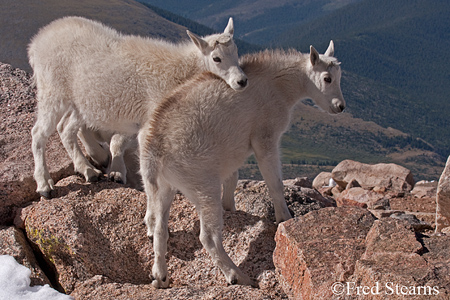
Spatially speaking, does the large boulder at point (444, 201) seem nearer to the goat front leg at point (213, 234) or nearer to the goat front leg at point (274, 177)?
the goat front leg at point (274, 177)

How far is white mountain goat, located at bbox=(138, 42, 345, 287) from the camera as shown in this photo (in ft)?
21.0

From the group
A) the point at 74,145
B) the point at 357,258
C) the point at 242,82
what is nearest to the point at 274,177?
the point at 242,82

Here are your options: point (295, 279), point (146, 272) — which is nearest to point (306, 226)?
point (295, 279)

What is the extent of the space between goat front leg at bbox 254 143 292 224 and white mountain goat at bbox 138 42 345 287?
14 mm

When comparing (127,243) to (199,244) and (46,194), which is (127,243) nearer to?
(199,244)

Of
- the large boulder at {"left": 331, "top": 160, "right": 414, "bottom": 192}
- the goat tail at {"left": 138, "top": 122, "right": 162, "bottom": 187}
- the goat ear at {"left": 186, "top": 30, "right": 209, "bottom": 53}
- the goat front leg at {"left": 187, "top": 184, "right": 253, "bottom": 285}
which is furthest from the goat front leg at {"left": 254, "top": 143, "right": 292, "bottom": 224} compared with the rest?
the large boulder at {"left": 331, "top": 160, "right": 414, "bottom": 192}

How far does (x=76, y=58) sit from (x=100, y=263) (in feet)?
11.7

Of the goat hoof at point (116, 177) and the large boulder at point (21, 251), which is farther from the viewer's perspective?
the goat hoof at point (116, 177)

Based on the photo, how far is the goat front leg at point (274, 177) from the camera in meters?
7.37

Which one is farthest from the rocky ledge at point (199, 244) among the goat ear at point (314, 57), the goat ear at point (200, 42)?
the goat ear at point (200, 42)

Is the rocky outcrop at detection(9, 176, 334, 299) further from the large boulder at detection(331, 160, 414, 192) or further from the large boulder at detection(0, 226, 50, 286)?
the large boulder at detection(331, 160, 414, 192)

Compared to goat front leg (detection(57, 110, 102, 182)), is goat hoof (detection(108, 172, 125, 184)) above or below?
below

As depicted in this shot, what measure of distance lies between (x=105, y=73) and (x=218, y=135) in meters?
2.78

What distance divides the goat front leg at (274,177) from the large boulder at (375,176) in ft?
32.3
